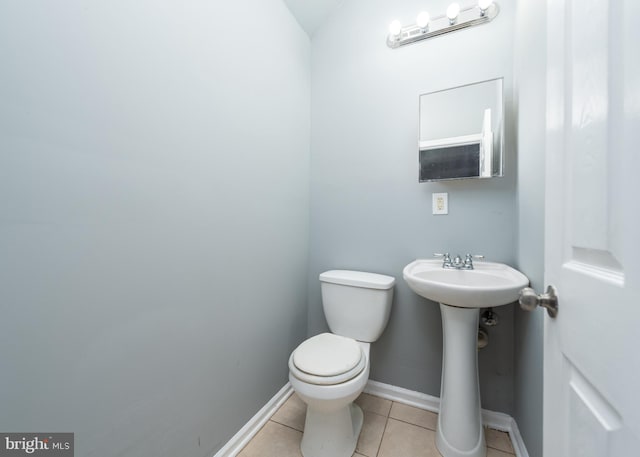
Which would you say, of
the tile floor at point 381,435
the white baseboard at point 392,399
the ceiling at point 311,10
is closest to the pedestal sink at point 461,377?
the tile floor at point 381,435

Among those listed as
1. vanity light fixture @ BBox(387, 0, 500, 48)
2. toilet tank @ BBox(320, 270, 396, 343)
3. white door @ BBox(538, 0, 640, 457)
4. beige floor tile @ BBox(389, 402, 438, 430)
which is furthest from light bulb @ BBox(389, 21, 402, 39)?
beige floor tile @ BBox(389, 402, 438, 430)

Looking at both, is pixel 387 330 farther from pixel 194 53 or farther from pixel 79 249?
pixel 194 53

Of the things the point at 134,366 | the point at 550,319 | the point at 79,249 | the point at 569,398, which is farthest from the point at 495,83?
the point at 134,366

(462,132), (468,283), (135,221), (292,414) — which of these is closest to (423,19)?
(462,132)

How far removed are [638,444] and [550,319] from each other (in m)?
0.28

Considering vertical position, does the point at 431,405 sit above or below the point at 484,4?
below

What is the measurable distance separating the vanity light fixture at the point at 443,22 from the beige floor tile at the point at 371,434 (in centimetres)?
209

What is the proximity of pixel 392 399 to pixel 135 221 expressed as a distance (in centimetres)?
161

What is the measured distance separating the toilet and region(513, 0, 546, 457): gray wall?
0.60 m

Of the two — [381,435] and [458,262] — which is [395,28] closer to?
[458,262]

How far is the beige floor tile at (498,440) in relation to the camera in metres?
1.17

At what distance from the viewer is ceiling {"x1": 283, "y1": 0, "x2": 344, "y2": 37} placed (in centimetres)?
152

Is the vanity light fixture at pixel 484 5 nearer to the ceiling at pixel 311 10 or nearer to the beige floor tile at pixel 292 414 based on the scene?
the ceiling at pixel 311 10

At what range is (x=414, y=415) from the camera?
1.37 meters
